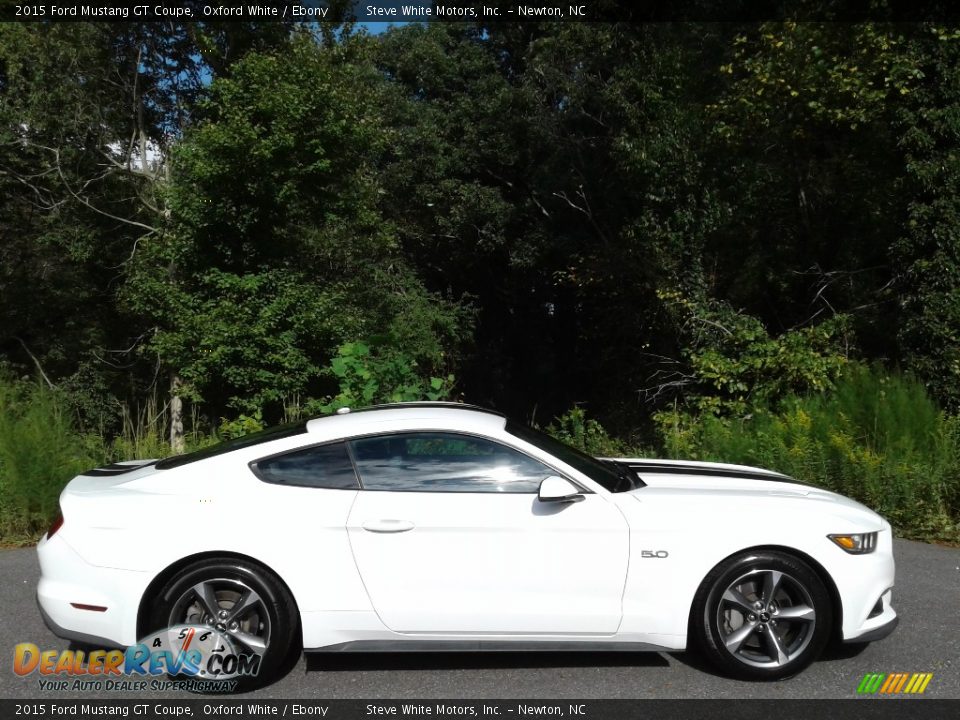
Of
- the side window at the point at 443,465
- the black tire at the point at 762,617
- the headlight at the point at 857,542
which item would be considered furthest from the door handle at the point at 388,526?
the headlight at the point at 857,542

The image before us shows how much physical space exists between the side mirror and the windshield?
0.74 feet

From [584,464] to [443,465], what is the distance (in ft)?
2.73

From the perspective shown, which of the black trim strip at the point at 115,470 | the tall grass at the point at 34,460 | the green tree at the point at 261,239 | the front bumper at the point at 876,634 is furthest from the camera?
the green tree at the point at 261,239

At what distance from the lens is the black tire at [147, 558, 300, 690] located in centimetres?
423

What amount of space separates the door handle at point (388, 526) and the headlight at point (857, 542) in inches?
86.3

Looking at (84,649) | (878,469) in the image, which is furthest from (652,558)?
(878,469)

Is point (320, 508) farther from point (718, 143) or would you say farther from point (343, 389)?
point (718, 143)

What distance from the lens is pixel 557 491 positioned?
167 inches

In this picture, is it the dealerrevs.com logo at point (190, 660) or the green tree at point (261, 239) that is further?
the green tree at point (261, 239)

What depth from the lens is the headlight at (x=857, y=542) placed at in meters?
4.41

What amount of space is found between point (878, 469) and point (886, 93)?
7.55 m

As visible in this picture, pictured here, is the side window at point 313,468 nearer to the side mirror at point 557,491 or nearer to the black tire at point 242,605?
the black tire at point 242,605

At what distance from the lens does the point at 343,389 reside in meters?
10.1

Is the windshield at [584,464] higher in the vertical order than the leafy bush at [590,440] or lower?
higher
